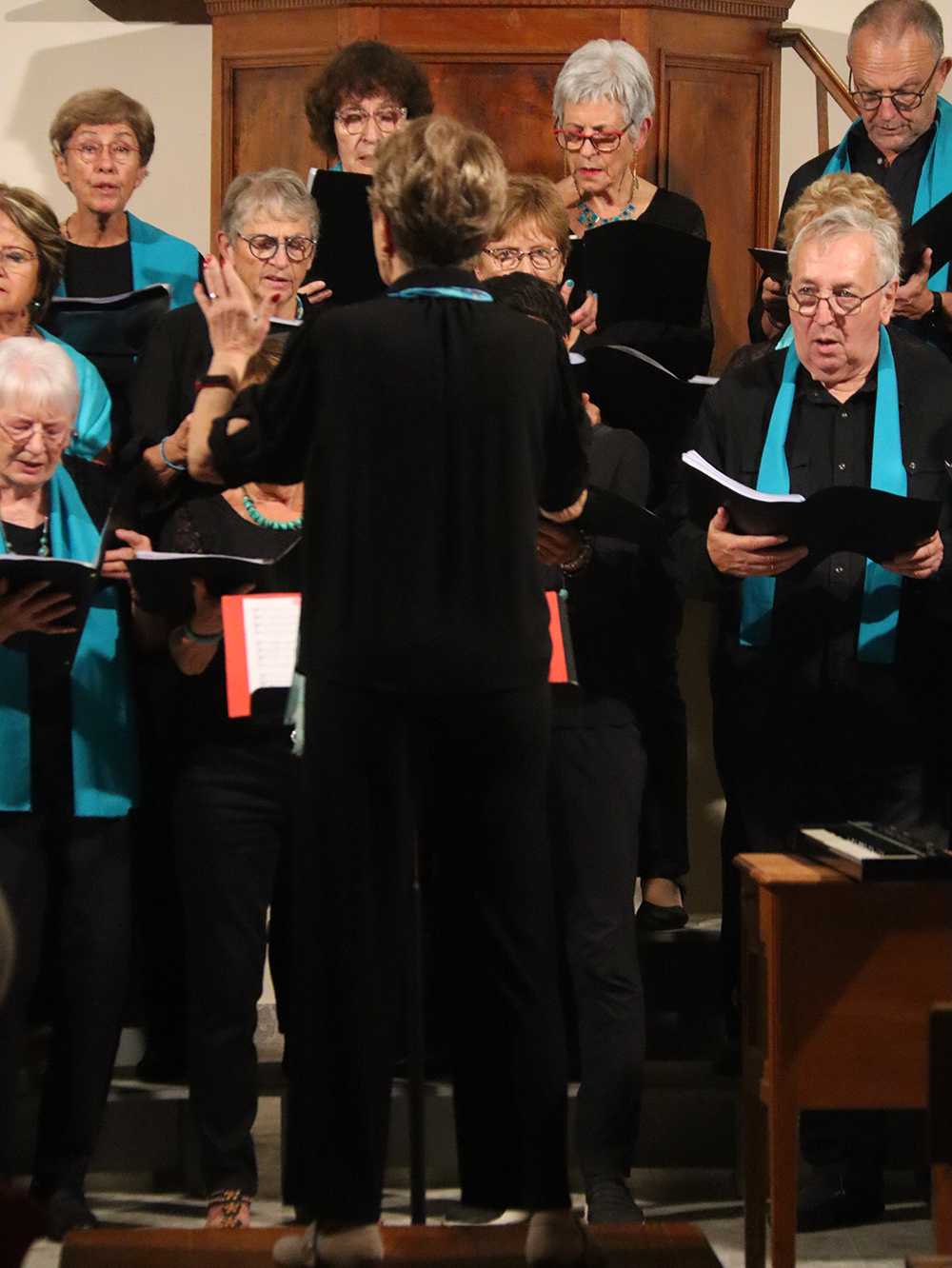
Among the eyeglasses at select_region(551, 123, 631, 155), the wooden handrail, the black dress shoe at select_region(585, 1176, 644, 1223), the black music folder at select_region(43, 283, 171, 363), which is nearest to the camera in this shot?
the black dress shoe at select_region(585, 1176, 644, 1223)

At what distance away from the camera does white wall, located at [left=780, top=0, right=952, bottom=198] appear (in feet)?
21.3

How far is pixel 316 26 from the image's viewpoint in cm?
566

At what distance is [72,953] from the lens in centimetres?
321

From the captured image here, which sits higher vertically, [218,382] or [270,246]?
[270,246]

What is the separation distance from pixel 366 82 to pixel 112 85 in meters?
2.95

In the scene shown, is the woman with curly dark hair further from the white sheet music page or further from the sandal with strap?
the sandal with strap

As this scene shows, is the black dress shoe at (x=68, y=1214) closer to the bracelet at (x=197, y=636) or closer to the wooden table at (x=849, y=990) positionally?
the bracelet at (x=197, y=636)

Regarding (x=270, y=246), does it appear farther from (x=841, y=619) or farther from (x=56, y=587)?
(x=841, y=619)

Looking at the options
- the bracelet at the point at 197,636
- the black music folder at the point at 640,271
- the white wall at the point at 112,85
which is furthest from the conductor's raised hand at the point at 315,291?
the white wall at the point at 112,85

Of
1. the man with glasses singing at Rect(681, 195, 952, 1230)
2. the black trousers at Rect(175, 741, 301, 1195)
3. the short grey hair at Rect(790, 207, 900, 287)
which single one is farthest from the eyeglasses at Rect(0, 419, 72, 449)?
the short grey hair at Rect(790, 207, 900, 287)

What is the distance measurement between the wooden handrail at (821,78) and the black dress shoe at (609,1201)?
4029 millimetres

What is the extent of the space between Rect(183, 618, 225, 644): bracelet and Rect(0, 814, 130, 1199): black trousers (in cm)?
41

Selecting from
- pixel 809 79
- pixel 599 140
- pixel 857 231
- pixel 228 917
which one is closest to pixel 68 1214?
pixel 228 917

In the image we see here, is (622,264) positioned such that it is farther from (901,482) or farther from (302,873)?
(302,873)
